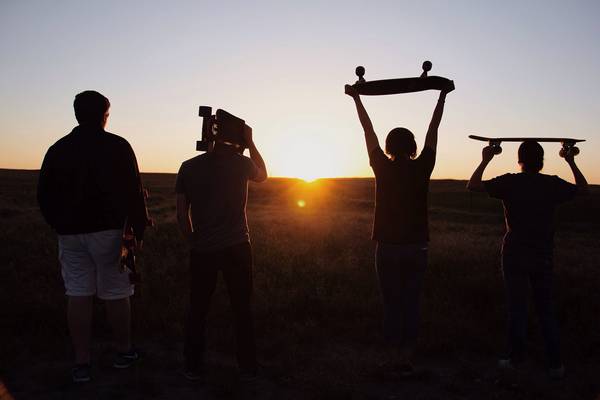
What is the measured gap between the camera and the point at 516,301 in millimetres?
4805

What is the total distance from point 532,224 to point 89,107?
421 cm

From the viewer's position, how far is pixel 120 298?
14.8 feet

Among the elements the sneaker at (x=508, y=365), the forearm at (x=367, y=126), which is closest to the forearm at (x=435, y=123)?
the forearm at (x=367, y=126)

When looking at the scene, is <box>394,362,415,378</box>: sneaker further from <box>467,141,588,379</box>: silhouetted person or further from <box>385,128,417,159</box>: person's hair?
<box>385,128,417,159</box>: person's hair

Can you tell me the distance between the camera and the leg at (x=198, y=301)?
4422 mm

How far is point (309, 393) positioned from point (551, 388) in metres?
2.24

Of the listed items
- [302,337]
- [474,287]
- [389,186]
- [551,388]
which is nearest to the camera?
[389,186]

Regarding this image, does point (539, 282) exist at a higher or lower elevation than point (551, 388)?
higher

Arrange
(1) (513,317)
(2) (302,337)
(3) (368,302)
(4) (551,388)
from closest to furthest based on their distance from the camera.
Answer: (4) (551,388) → (1) (513,317) → (2) (302,337) → (3) (368,302)

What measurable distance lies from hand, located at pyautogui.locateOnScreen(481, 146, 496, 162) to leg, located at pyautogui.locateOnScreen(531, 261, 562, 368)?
1.13 m

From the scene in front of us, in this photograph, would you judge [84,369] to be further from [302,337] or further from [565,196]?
[565,196]

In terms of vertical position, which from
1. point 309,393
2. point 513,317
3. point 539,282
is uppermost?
point 539,282

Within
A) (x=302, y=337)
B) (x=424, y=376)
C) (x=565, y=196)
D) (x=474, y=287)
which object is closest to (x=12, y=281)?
(x=302, y=337)

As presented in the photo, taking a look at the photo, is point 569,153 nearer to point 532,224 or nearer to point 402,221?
point 532,224
